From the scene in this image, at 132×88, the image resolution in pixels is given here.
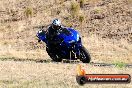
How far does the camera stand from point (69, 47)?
63.2ft

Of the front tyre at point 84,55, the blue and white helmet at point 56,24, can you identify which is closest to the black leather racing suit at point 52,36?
the blue and white helmet at point 56,24

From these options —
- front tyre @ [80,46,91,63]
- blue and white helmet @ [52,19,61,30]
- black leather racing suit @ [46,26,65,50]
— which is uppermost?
blue and white helmet @ [52,19,61,30]

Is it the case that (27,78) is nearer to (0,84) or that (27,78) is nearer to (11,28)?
(0,84)

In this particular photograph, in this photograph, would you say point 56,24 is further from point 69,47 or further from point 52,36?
point 69,47

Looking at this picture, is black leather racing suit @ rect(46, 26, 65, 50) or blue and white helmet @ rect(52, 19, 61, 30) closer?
blue and white helmet @ rect(52, 19, 61, 30)

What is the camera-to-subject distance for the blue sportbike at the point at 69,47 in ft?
62.4

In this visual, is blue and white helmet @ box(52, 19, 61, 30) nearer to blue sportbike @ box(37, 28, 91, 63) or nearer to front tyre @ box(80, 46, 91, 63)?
blue sportbike @ box(37, 28, 91, 63)

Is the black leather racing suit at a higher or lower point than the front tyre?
higher

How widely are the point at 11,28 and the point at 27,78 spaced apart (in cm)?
2427

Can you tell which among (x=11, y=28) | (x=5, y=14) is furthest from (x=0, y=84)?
(x=5, y=14)

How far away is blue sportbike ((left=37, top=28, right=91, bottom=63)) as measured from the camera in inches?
749

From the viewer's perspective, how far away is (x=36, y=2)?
44531 millimetres

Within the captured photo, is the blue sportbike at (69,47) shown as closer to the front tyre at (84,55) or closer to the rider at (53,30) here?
the front tyre at (84,55)

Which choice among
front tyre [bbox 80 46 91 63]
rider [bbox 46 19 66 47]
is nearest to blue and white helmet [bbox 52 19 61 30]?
rider [bbox 46 19 66 47]
